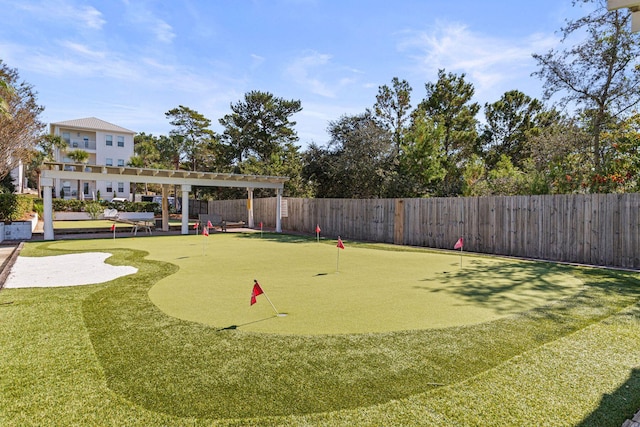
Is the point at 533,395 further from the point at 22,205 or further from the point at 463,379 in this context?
the point at 22,205

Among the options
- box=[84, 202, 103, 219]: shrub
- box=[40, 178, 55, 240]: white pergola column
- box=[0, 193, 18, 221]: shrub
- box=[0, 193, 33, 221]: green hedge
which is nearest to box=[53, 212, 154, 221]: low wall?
box=[84, 202, 103, 219]: shrub

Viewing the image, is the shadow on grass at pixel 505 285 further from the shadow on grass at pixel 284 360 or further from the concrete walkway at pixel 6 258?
the concrete walkway at pixel 6 258

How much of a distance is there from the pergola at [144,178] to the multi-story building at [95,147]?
75.0 feet

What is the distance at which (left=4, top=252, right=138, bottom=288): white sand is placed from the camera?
270 inches

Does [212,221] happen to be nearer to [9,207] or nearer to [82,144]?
[9,207]

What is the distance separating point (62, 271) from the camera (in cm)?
799

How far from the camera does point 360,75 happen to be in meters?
16.1

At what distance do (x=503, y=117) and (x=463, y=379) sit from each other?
119 feet

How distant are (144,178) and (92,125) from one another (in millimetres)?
28027

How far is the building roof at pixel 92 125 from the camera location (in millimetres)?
37750

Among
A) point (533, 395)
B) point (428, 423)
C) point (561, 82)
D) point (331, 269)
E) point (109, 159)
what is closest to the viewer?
point (428, 423)

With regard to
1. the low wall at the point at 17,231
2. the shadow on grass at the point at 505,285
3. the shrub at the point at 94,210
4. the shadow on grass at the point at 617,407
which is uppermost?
the shrub at the point at 94,210

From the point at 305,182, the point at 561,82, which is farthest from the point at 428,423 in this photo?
the point at 305,182

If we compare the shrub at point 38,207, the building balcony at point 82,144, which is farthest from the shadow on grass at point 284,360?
the building balcony at point 82,144
